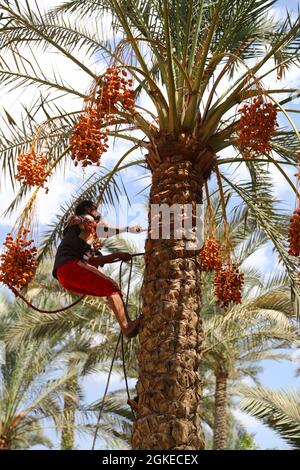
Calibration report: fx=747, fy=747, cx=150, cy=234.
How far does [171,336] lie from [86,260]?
4.39 feet

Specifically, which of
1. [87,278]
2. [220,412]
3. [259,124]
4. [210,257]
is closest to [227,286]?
[210,257]

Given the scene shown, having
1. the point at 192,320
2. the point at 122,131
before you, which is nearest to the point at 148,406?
the point at 192,320

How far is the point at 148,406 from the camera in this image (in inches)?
212

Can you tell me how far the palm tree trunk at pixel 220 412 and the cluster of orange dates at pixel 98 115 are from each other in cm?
1213

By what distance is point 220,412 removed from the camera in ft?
54.3

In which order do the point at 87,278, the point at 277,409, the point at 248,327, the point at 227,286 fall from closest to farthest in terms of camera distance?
the point at 87,278, the point at 227,286, the point at 277,409, the point at 248,327

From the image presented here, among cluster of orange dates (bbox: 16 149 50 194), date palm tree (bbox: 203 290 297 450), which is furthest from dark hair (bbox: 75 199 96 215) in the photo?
date palm tree (bbox: 203 290 297 450)

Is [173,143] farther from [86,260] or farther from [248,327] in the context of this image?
[248,327]

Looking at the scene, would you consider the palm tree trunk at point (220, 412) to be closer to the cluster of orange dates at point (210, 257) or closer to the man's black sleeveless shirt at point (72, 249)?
the cluster of orange dates at point (210, 257)

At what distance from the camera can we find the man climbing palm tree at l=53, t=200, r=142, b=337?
6.36 meters

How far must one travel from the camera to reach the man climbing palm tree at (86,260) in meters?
6.36
